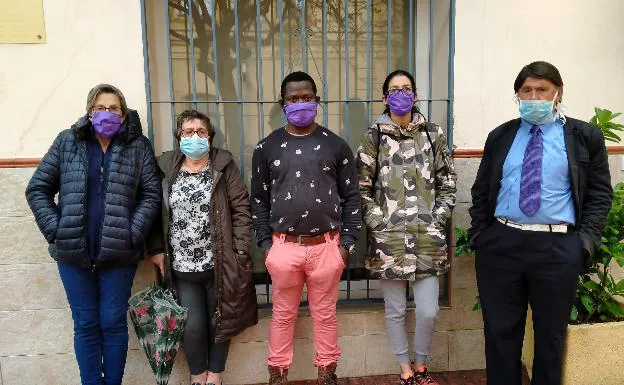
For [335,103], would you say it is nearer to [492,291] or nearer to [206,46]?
[206,46]

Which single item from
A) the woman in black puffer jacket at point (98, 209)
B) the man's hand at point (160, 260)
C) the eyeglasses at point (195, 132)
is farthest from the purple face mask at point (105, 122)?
the man's hand at point (160, 260)

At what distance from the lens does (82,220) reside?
2.60 metres

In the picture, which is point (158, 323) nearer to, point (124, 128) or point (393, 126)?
point (124, 128)

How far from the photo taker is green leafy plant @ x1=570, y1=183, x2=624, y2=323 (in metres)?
2.75

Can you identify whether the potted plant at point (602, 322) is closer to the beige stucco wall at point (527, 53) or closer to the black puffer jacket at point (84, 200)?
the beige stucco wall at point (527, 53)

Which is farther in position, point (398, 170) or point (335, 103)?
point (335, 103)

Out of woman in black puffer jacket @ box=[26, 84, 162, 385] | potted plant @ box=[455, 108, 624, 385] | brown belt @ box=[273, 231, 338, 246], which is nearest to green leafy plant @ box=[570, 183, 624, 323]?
potted plant @ box=[455, 108, 624, 385]

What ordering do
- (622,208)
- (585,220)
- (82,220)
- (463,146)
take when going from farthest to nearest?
(463,146), (622,208), (82,220), (585,220)

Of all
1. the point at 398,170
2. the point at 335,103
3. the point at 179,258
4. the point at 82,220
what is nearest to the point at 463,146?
the point at 398,170

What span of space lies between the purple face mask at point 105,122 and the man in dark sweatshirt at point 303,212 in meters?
0.78

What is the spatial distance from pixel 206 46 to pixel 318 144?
121 cm

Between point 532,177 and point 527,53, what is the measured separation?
4.05 feet

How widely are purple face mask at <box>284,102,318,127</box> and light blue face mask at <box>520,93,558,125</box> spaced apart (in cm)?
109

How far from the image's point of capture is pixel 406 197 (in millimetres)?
2871
